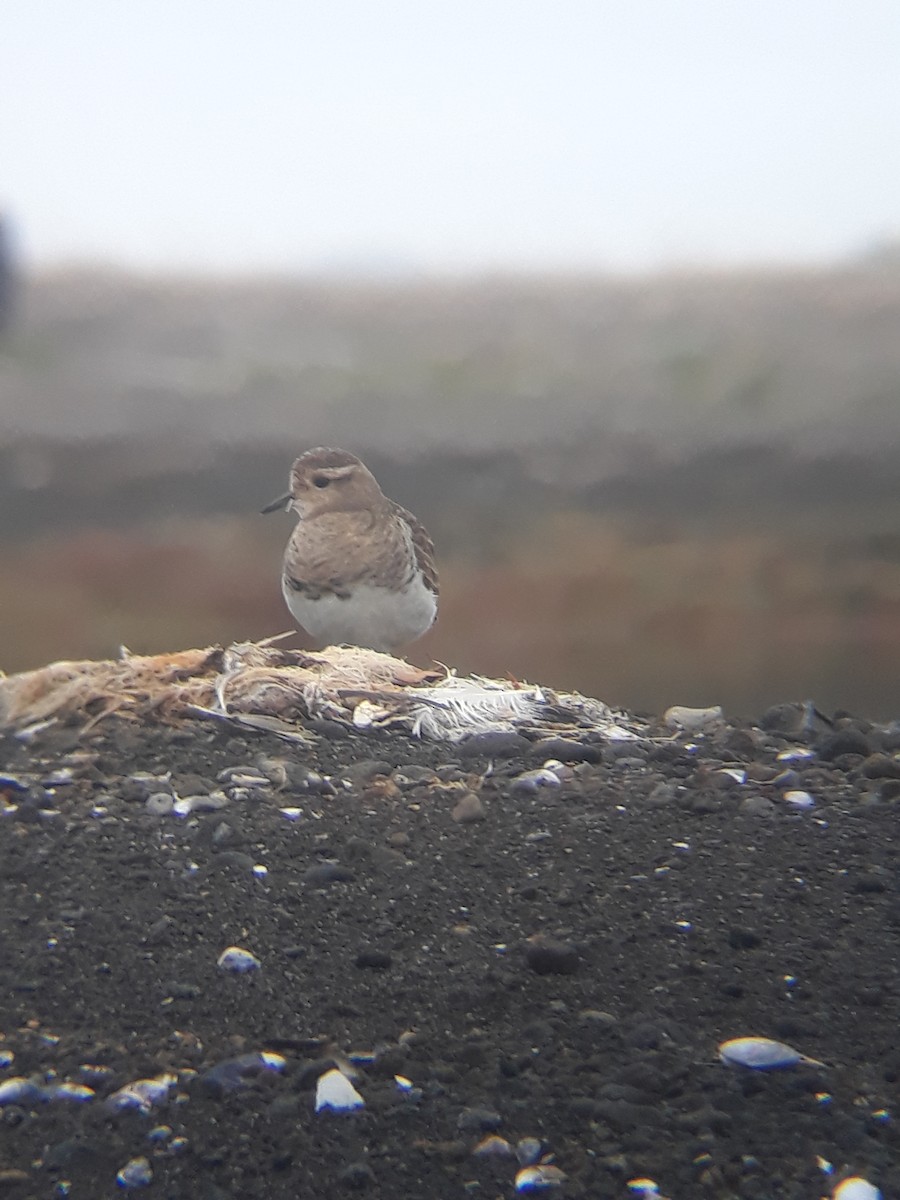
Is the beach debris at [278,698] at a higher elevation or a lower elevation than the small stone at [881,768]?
higher

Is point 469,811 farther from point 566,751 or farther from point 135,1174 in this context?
point 135,1174

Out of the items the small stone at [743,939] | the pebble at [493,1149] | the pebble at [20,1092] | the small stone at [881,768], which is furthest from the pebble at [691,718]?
the pebble at [20,1092]

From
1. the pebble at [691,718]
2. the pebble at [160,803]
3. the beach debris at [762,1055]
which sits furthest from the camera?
the pebble at [691,718]

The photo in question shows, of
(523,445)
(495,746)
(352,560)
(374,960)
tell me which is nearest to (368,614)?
(352,560)

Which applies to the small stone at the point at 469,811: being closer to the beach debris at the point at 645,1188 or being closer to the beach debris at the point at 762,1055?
the beach debris at the point at 762,1055

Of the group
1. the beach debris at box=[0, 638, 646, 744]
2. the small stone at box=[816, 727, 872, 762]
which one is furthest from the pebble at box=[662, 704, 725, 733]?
the small stone at box=[816, 727, 872, 762]

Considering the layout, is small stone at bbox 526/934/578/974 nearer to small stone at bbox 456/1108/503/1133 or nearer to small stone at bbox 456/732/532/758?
small stone at bbox 456/1108/503/1133

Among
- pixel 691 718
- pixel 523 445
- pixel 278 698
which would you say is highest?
pixel 523 445
